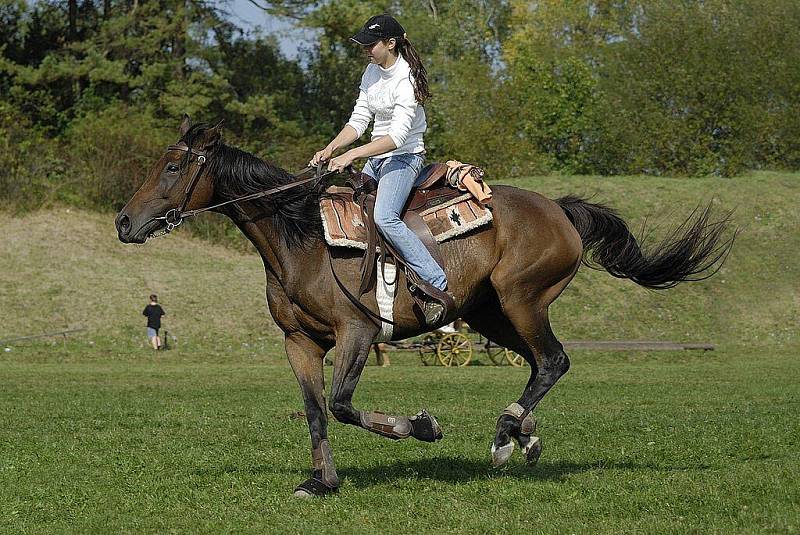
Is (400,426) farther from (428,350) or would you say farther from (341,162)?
(428,350)

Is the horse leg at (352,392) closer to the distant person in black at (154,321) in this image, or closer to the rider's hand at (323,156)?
the rider's hand at (323,156)

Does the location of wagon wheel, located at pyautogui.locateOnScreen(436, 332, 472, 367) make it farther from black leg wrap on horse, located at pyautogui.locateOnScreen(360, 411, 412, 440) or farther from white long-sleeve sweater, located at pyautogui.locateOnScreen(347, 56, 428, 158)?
black leg wrap on horse, located at pyautogui.locateOnScreen(360, 411, 412, 440)

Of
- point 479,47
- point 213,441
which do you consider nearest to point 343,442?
point 213,441

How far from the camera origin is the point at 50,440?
38.9ft

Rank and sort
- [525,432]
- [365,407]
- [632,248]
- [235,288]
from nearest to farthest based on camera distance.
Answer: [525,432]
[632,248]
[365,407]
[235,288]

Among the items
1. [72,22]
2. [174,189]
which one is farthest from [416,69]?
[72,22]

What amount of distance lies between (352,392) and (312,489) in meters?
0.78

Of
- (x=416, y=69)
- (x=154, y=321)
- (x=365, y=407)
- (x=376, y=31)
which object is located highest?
(x=376, y=31)

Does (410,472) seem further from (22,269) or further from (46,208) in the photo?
(46,208)

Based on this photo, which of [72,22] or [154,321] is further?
[72,22]

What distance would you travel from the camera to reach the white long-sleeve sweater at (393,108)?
842 cm

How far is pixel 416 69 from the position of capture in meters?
8.56

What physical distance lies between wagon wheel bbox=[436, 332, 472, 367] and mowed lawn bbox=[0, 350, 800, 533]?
10.2m

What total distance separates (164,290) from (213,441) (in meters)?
25.3
